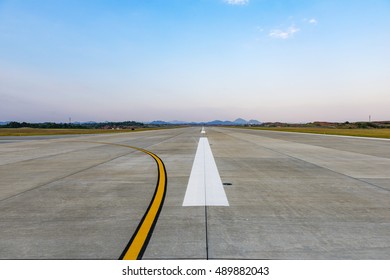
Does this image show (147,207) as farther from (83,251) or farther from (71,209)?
(83,251)

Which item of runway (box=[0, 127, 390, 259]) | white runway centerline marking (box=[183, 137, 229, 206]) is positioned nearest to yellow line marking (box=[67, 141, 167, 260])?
runway (box=[0, 127, 390, 259])

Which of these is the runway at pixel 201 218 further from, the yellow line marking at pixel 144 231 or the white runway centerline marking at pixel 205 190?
the white runway centerline marking at pixel 205 190

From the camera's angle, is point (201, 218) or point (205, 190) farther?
point (205, 190)

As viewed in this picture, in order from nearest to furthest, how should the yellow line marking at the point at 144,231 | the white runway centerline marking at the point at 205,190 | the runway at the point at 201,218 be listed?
the yellow line marking at the point at 144,231 → the runway at the point at 201,218 → the white runway centerline marking at the point at 205,190

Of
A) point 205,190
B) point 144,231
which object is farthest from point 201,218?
point 205,190

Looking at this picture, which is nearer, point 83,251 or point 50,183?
point 83,251

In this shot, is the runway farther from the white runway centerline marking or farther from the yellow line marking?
the white runway centerline marking

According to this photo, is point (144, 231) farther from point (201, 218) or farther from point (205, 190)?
point (205, 190)

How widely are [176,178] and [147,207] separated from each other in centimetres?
291

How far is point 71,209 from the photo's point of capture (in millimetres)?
5109

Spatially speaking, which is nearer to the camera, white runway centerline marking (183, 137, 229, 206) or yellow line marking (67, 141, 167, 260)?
yellow line marking (67, 141, 167, 260)

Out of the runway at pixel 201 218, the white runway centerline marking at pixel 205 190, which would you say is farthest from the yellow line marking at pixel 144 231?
the white runway centerline marking at pixel 205 190
